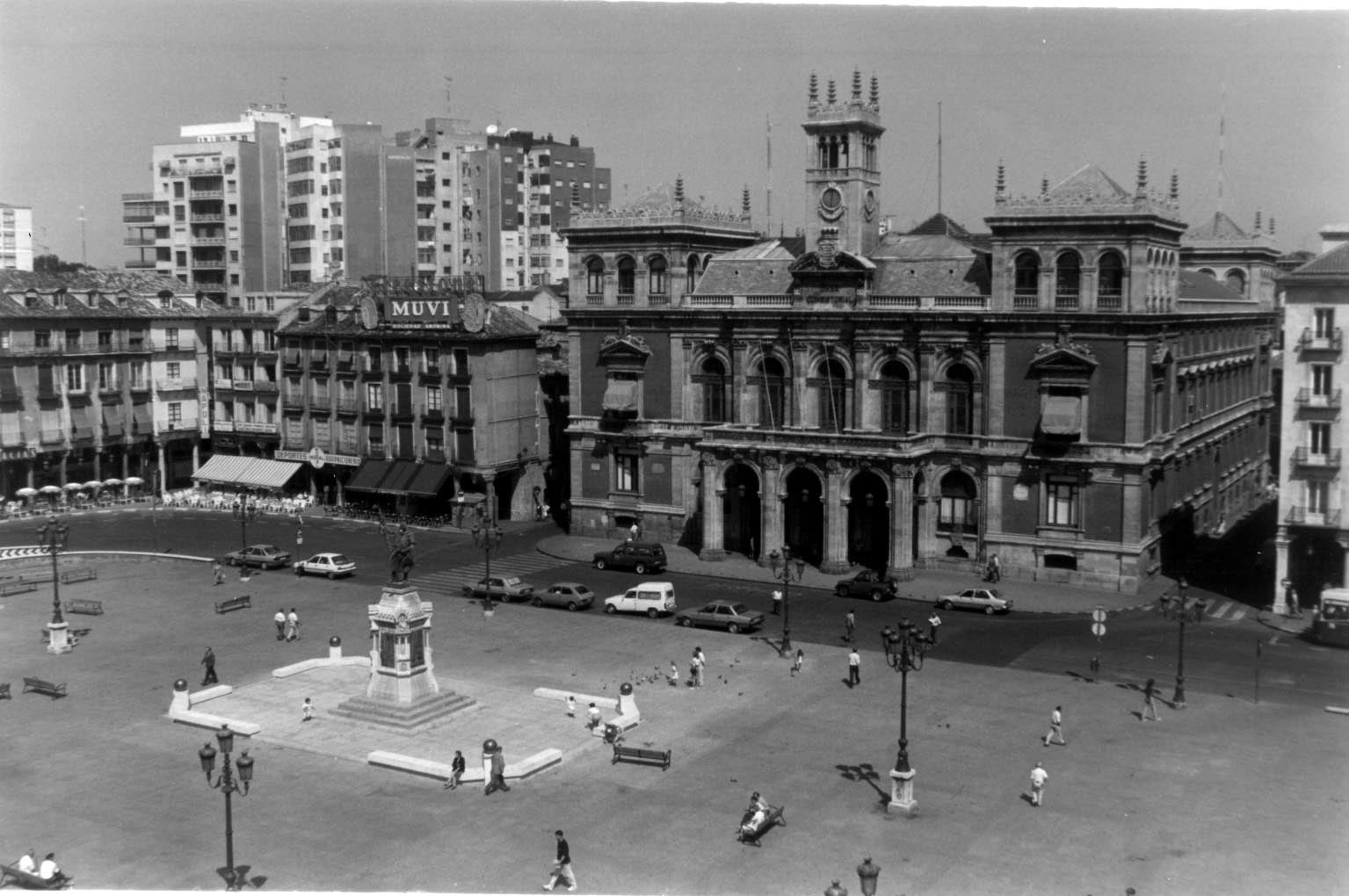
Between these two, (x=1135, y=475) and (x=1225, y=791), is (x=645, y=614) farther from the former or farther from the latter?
(x=1225, y=791)

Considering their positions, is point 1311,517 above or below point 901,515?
above

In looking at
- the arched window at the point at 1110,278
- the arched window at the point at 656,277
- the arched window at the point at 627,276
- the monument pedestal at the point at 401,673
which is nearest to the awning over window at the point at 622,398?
the arched window at the point at 656,277

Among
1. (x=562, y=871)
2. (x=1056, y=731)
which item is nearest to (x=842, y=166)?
(x=1056, y=731)

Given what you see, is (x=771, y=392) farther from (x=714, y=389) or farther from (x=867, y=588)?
(x=867, y=588)

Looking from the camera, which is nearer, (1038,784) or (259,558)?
(1038,784)

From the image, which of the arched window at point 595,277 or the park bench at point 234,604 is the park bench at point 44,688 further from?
the arched window at point 595,277

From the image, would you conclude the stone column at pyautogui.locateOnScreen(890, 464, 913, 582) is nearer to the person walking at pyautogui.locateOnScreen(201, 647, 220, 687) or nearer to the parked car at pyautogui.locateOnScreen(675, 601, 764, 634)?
the parked car at pyautogui.locateOnScreen(675, 601, 764, 634)

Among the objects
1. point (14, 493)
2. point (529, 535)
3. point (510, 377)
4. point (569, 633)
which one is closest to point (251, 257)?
point (14, 493)
